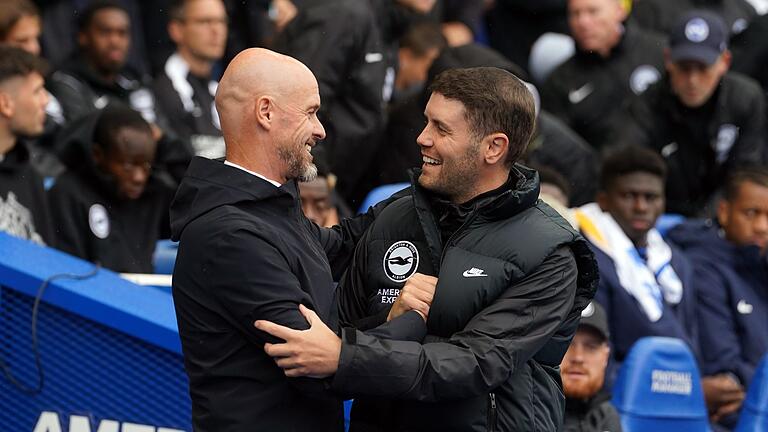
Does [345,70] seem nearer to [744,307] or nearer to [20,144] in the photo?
[20,144]

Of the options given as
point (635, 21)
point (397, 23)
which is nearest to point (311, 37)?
point (397, 23)

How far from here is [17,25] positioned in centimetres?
757

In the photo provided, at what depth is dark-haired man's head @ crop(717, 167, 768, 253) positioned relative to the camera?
293 inches

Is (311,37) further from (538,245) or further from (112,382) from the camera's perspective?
(538,245)

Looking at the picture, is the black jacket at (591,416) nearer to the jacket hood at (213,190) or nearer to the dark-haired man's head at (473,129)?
the dark-haired man's head at (473,129)

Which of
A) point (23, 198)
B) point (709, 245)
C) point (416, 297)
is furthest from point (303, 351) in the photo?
point (709, 245)

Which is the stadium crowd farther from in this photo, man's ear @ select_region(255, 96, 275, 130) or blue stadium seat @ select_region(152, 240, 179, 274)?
man's ear @ select_region(255, 96, 275, 130)

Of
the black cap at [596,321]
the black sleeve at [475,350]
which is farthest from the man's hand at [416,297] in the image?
the black cap at [596,321]

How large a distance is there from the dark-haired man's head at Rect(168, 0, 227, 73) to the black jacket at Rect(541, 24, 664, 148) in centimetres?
232

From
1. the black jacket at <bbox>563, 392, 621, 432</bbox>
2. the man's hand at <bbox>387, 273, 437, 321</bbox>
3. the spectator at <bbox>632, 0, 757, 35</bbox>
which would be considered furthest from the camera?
the spectator at <bbox>632, 0, 757, 35</bbox>

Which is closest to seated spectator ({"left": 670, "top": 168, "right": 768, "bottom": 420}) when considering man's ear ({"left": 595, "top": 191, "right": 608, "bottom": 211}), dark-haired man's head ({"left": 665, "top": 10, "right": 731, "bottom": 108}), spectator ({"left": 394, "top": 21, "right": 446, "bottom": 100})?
man's ear ({"left": 595, "top": 191, "right": 608, "bottom": 211})

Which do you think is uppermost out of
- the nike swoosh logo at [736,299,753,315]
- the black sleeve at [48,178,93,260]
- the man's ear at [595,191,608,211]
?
the man's ear at [595,191,608,211]

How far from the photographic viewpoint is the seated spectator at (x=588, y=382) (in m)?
5.32

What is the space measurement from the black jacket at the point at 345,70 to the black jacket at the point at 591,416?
2.19m
